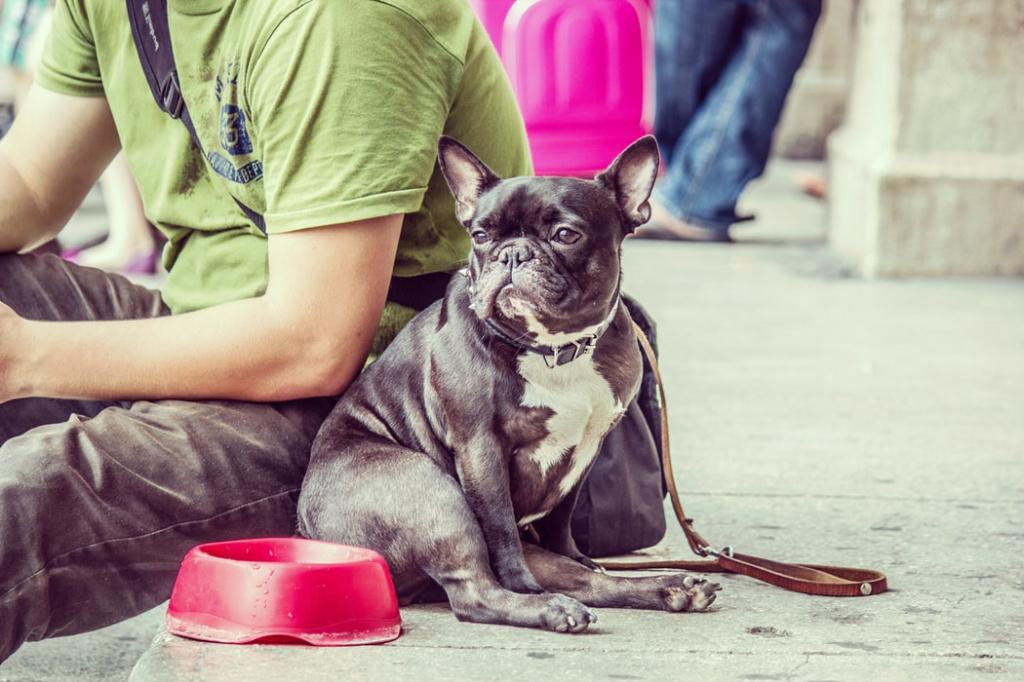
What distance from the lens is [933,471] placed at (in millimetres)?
4141

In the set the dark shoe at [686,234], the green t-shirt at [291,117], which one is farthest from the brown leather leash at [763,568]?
the dark shoe at [686,234]

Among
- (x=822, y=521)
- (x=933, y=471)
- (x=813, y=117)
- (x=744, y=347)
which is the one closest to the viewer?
(x=822, y=521)

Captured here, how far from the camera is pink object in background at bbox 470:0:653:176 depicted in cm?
664

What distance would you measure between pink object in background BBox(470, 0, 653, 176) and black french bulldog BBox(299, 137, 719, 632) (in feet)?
12.5

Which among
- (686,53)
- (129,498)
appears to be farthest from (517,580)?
(686,53)

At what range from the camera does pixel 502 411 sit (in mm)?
2779

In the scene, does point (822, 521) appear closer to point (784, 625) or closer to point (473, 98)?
point (784, 625)

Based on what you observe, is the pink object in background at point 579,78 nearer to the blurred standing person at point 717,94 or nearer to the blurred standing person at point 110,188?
the blurred standing person at point 717,94

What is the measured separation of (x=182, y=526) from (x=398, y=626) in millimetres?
457

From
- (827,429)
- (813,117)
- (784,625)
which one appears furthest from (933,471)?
(813,117)

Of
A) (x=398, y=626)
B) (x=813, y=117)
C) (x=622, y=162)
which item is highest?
(x=622, y=162)

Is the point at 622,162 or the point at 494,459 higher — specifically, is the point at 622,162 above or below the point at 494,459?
above

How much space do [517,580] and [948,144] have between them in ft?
15.6

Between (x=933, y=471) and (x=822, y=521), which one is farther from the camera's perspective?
(x=933, y=471)
